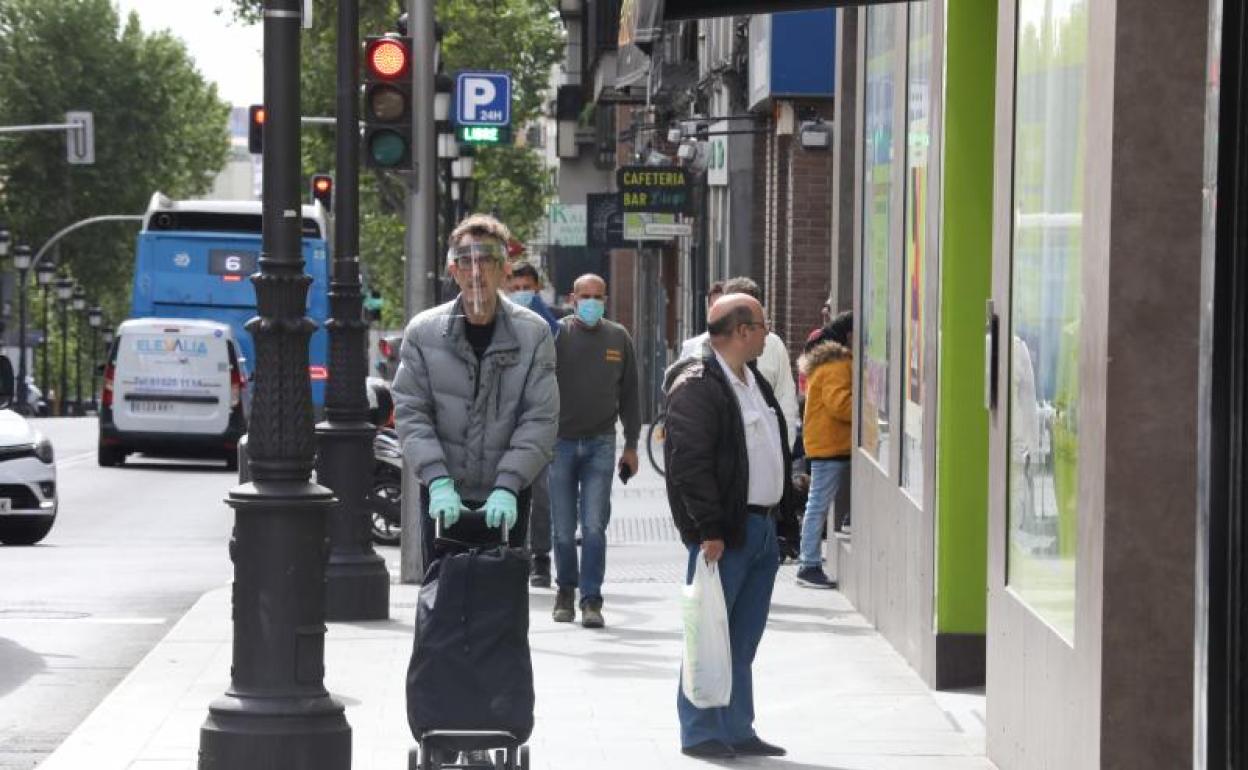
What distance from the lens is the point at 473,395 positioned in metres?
7.74

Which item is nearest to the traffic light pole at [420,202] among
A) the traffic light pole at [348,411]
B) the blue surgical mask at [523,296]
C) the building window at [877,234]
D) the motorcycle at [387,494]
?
the traffic light pole at [348,411]

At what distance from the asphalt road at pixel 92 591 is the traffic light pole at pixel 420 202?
4.41 ft

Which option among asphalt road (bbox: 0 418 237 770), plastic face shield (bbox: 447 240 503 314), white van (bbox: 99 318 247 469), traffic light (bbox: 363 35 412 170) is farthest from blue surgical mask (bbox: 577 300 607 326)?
white van (bbox: 99 318 247 469)

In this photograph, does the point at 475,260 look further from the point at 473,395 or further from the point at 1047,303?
the point at 1047,303

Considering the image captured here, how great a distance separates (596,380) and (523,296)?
0.67m

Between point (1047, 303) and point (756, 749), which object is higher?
point (1047, 303)

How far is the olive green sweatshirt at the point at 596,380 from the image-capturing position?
505 inches

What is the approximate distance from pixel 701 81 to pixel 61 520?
490 inches

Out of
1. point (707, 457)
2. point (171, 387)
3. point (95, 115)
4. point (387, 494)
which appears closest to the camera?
point (707, 457)

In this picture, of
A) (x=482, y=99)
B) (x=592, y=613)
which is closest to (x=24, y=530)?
(x=482, y=99)

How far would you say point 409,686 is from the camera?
24.3ft

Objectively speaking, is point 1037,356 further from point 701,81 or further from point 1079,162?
point 701,81

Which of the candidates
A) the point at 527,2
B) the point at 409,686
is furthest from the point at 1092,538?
the point at 527,2

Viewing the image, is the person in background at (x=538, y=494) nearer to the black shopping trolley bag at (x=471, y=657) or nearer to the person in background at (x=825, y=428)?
the person in background at (x=825, y=428)
